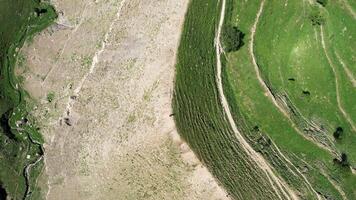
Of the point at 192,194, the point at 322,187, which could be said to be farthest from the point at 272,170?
the point at 192,194

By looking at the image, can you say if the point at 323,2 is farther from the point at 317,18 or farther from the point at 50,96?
the point at 50,96

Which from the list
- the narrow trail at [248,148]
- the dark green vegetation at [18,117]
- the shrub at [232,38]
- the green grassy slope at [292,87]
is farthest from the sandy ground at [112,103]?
the green grassy slope at [292,87]

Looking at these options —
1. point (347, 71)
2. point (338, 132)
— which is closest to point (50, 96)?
point (338, 132)

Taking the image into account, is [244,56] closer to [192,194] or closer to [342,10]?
[342,10]

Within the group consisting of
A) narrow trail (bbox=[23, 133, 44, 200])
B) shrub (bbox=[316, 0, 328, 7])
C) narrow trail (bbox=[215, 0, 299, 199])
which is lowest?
narrow trail (bbox=[23, 133, 44, 200])

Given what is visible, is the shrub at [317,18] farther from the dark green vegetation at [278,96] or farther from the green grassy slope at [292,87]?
the green grassy slope at [292,87]

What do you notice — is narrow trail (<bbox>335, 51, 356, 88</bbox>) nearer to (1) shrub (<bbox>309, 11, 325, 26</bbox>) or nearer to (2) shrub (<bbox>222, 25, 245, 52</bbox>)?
(1) shrub (<bbox>309, 11, 325, 26</bbox>)

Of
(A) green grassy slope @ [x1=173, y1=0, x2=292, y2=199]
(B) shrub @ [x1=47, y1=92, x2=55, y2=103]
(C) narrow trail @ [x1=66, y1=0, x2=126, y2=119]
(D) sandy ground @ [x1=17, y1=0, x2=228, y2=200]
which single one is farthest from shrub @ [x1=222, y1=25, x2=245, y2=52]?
(B) shrub @ [x1=47, y1=92, x2=55, y2=103]
